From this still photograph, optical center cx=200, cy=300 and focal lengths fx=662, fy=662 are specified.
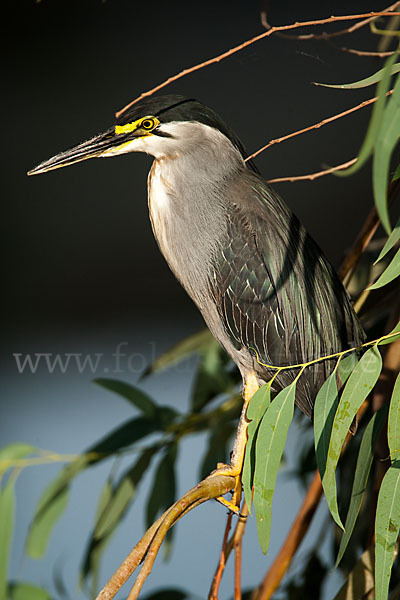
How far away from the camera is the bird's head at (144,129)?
621 mm

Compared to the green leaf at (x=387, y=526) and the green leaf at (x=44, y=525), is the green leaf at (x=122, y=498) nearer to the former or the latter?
the green leaf at (x=44, y=525)

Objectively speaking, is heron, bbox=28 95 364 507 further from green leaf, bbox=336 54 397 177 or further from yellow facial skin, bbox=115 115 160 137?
green leaf, bbox=336 54 397 177

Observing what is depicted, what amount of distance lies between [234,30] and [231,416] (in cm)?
78

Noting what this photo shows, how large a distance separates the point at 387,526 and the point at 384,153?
0.29 metres

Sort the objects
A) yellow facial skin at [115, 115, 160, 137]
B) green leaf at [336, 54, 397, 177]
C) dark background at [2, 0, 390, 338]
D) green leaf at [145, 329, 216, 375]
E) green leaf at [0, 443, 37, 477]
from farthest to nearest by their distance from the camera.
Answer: dark background at [2, 0, 390, 338], green leaf at [145, 329, 216, 375], green leaf at [0, 443, 37, 477], yellow facial skin at [115, 115, 160, 137], green leaf at [336, 54, 397, 177]

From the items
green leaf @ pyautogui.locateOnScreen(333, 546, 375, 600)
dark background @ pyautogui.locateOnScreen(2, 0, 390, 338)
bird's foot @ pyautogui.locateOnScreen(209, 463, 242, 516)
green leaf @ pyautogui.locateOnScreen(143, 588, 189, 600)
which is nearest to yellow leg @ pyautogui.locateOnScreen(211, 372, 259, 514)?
bird's foot @ pyautogui.locateOnScreen(209, 463, 242, 516)

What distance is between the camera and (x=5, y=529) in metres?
0.81

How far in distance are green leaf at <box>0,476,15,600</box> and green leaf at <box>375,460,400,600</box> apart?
1.55 ft

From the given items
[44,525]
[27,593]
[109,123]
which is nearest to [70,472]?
[44,525]

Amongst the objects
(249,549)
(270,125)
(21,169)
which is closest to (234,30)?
(270,125)

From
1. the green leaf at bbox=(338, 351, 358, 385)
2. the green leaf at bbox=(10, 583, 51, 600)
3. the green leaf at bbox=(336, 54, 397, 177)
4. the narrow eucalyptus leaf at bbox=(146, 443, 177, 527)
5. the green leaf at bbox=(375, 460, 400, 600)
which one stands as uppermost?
the green leaf at bbox=(336, 54, 397, 177)

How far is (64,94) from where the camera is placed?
151 cm

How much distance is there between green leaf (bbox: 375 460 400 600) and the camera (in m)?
0.51

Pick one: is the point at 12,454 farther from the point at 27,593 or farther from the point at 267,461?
the point at 267,461
